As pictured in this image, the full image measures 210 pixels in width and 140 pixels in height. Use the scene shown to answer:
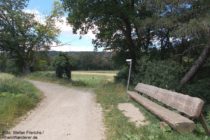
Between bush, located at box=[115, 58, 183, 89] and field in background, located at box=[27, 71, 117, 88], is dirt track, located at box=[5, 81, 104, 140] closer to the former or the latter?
bush, located at box=[115, 58, 183, 89]

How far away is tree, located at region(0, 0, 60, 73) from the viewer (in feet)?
157

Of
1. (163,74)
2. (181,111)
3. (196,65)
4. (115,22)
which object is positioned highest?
(115,22)

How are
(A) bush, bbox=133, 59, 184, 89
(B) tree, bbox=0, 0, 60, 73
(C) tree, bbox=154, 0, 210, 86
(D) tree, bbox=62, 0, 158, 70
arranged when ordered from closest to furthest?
(C) tree, bbox=154, 0, 210, 86 < (A) bush, bbox=133, 59, 184, 89 < (D) tree, bbox=62, 0, 158, 70 < (B) tree, bbox=0, 0, 60, 73

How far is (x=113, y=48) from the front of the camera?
3044 centimetres

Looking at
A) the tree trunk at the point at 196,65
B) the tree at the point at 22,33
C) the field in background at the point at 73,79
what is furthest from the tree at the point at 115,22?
the tree at the point at 22,33

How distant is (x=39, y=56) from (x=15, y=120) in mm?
41989

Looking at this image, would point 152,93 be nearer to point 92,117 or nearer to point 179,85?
point 92,117

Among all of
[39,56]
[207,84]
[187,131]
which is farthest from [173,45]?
[39,56]

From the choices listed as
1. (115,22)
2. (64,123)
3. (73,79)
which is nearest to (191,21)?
(64,123)

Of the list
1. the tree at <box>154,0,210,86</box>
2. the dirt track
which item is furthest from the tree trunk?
the dirt track

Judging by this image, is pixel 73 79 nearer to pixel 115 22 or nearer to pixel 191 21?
pixel 115 22

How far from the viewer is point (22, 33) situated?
49.0 metres

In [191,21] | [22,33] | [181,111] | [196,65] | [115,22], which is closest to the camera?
[181,111]

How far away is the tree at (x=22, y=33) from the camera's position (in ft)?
157
